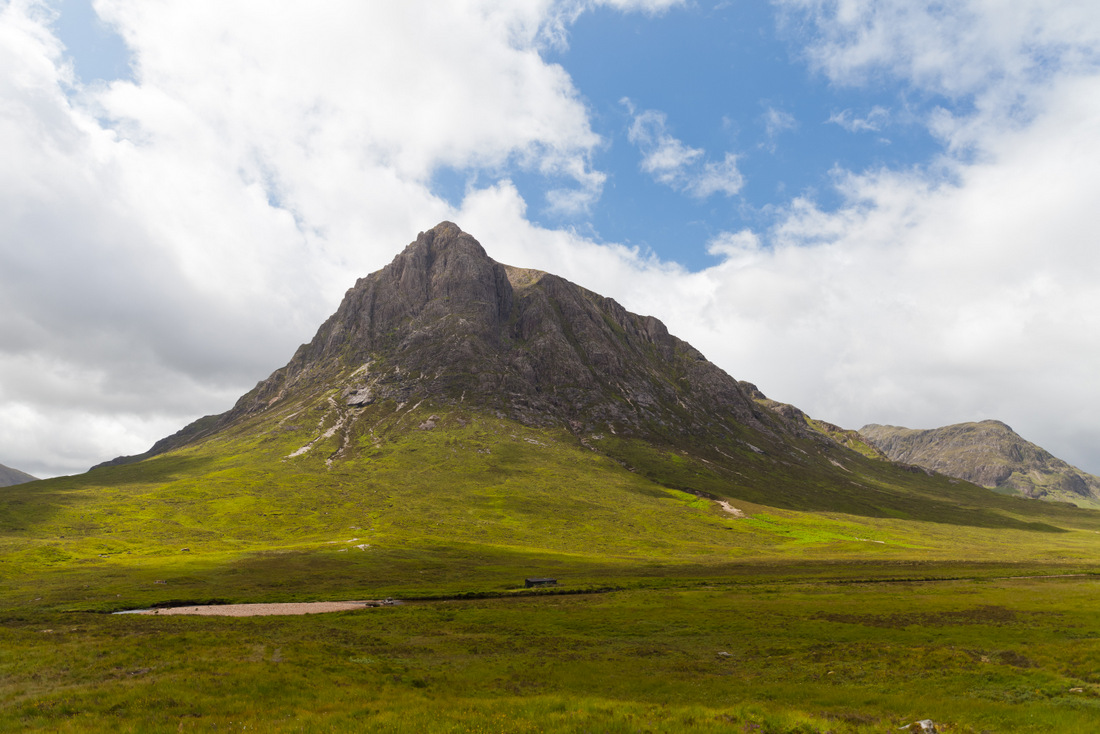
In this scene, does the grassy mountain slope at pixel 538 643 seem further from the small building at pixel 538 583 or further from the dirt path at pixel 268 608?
the dirt path at pixel 268 608

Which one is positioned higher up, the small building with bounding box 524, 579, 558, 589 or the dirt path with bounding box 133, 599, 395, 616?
the dirt path with bounding box 133, 599, 395, 616

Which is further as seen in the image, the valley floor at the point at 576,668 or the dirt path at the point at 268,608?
the dirt path at the point at 268,608

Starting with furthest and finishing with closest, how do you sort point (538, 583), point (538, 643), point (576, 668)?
point (538, 583) → point (538, 643) → point (576, 668)

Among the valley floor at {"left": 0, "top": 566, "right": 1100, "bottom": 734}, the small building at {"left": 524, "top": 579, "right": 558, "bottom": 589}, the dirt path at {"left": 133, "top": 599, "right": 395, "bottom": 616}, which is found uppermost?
the valley floor at {"left": 0, "top": 566, "right": 1100, "bottom": 734}

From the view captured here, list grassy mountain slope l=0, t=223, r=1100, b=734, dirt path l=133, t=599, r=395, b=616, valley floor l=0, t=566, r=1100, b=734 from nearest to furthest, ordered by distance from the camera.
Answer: valley floor l=0, t=566, r=1100, b=734, grassy mountain slope l=0, t=223, r=1100, b=734, dirt path l=133, t=599, r=395, b=616

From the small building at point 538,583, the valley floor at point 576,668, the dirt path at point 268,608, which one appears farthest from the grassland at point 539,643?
the dirt path at point 268,608

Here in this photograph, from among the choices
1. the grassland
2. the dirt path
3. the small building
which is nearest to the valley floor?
the grassland

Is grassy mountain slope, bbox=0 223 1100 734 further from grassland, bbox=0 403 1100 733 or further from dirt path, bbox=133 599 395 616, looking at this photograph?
dirt path, bbox=133 599 395 616

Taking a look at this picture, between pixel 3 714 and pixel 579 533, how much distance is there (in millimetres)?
162816

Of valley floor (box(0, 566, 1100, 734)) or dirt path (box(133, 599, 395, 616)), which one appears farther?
dirt path (box(133, 599, 395, 616))

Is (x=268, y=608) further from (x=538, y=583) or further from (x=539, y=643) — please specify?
(x=539, y=643)

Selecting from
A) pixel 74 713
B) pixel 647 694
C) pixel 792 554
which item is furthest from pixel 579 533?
pixel 74 713

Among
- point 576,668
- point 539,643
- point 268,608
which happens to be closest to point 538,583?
point 268,608

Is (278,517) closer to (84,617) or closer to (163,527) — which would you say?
(163,527)
